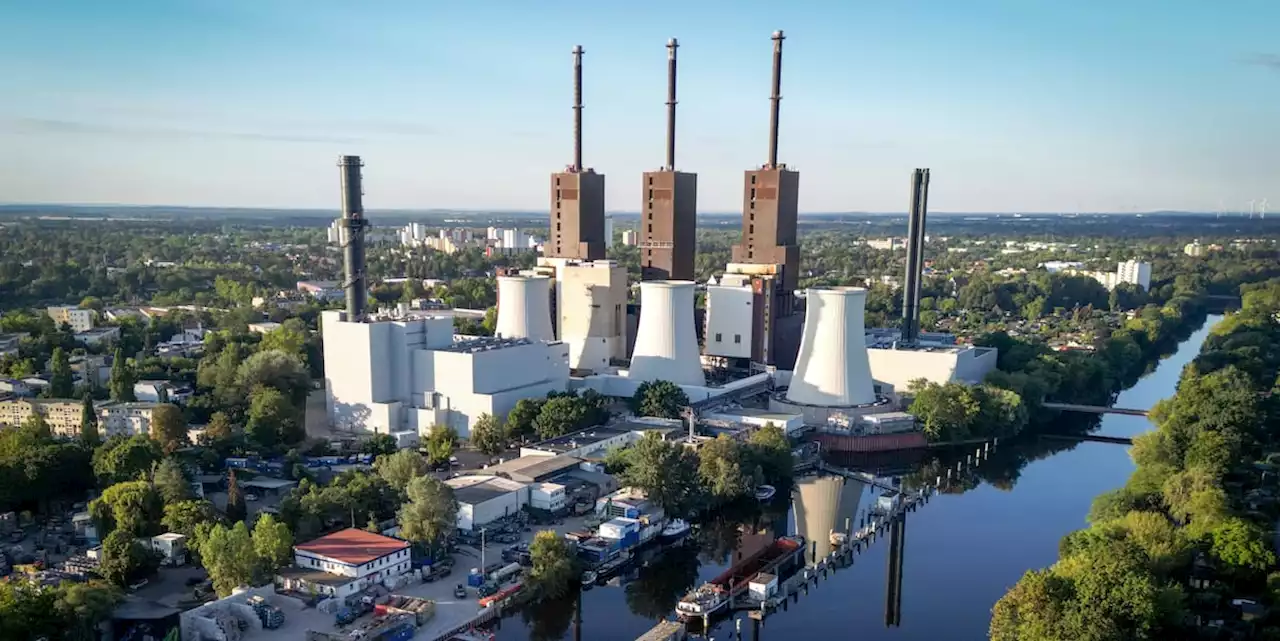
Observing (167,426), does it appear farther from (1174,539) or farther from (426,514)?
(1174,539)

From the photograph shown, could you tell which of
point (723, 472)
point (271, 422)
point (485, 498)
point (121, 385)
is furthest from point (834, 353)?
point (121, 385)

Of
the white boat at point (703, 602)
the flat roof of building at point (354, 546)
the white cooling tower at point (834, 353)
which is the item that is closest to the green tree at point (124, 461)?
the flat roof of building at point (354, 546)

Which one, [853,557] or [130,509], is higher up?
[130,509]

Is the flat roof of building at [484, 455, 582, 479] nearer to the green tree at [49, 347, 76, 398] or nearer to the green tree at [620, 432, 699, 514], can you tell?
the green tree at [620, 432, 699, 514]

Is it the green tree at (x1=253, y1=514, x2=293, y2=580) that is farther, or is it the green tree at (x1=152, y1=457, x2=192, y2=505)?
the green tree at (x1=152, y1=457, x2=192, y2=505)

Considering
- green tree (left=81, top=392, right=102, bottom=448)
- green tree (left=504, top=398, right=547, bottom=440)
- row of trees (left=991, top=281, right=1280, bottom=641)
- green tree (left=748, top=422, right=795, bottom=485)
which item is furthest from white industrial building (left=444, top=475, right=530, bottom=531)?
row of trees (left=991, top=281, right=1280, bottom=641)

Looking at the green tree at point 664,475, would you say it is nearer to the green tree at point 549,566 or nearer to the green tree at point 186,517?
the green tree at point 549,566
